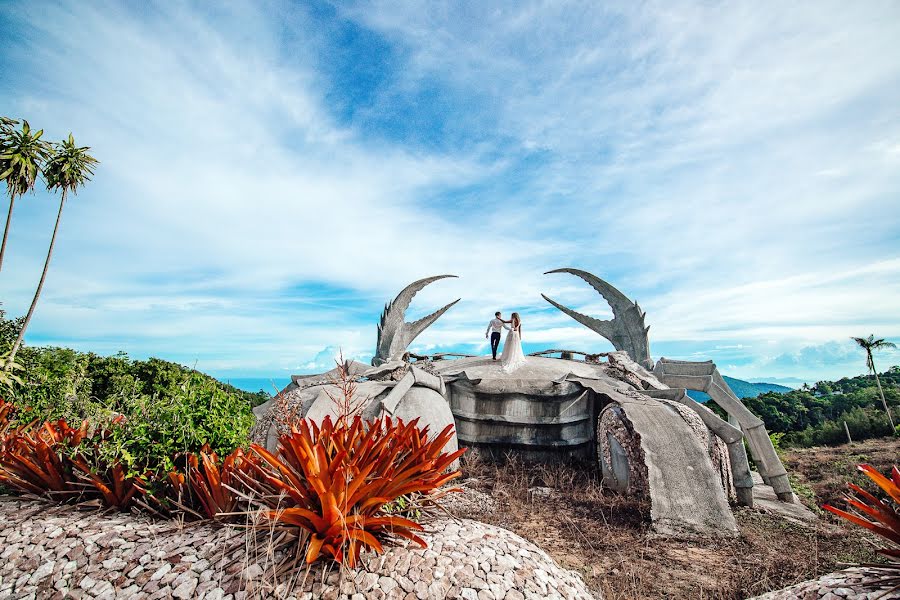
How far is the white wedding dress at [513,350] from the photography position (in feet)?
30.2

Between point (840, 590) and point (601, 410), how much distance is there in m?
4.77

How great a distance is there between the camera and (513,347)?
9305 mm

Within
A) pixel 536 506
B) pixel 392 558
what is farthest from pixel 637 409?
pixel 392 558

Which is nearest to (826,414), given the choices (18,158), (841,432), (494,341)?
(841,432)

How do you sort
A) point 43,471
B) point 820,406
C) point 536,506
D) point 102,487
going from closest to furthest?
point 102,487
point 43,471
point 536,506
point 820,406

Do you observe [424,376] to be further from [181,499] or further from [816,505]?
[816,505]

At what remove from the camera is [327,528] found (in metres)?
2.91

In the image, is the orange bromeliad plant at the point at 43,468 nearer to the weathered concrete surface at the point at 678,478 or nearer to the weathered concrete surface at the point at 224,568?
the weathered concrete surface at the point at 224,568

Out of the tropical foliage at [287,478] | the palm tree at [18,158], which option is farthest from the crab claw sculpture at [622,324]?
the palm tree at [18,158]

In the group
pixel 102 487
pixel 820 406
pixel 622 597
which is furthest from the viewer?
pixel 820 406

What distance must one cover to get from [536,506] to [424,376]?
8.99ft

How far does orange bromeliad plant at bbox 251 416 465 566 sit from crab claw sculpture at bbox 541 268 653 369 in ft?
23.5

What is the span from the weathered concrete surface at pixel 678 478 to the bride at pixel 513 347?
279 centimetres

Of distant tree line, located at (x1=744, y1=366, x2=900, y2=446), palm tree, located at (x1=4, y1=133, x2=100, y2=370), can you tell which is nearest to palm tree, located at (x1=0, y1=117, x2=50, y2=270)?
palm tree, located at (x1=4, y1=133, x2=100, y2=370)
